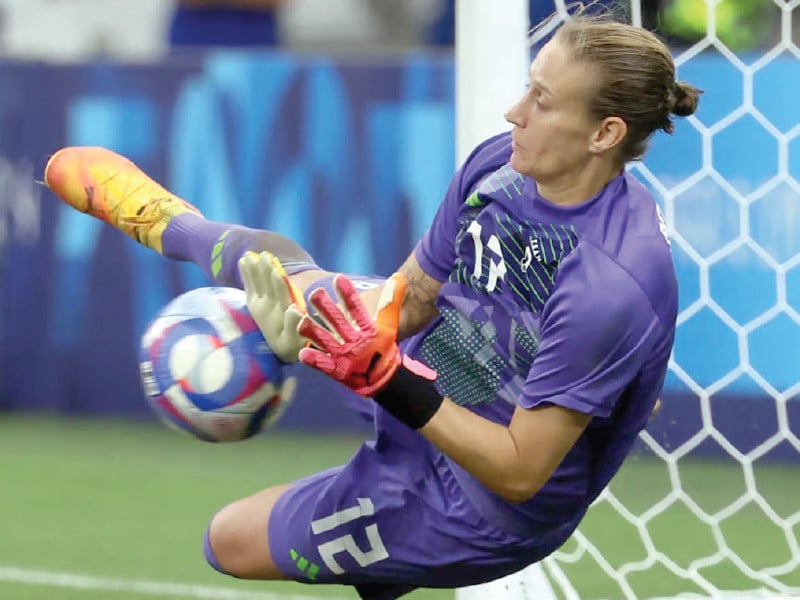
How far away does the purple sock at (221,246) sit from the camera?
11.7ft

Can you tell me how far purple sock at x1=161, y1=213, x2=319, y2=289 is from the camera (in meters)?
3.58

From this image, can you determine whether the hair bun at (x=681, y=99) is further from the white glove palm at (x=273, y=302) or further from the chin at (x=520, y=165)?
the white glove palm at (x=273, y=302)

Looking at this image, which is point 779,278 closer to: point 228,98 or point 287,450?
point 287,450

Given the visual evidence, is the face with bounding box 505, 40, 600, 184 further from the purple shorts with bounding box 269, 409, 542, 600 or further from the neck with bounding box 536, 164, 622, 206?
the purple shorts with bounding box 269, 409, 542, 600

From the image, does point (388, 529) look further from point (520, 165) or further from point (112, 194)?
point (112, 194)

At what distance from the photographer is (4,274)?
7648 millimetres

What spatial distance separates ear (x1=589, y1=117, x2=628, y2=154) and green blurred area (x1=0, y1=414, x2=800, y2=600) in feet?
6.53

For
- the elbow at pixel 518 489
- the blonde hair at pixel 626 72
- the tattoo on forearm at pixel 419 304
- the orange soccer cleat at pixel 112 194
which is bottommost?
the elbow at pixel 518 489

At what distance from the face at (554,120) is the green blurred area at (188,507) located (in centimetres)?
197

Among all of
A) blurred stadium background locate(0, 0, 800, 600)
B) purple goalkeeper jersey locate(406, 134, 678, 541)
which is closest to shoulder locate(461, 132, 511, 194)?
purple goalkeeper jersey locate(406, 134, 678, 541)

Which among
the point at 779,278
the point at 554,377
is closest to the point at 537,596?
the point at 554,377

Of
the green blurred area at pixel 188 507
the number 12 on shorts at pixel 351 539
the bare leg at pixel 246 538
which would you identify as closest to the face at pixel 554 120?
the number 12 on shorts at pixel 351 539

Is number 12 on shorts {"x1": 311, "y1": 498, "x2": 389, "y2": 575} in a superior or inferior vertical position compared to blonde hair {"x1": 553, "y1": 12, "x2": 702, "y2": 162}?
inferior

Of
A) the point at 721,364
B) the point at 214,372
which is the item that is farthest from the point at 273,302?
the point at 721,364
